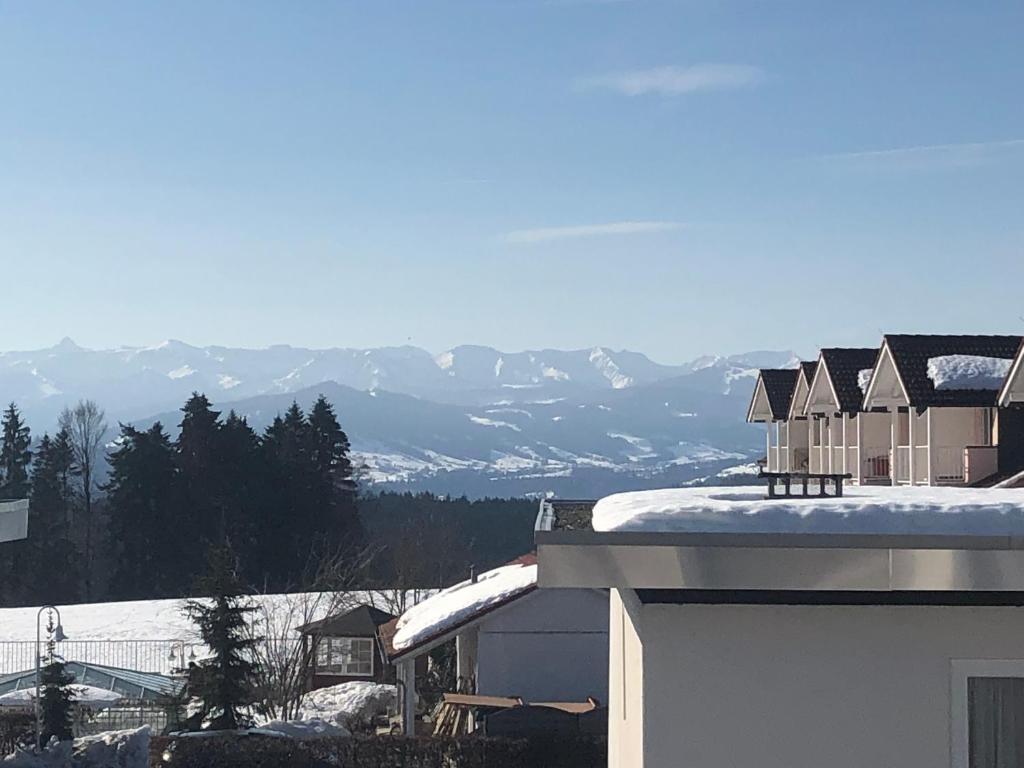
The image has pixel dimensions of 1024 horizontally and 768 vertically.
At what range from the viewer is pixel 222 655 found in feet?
76.2

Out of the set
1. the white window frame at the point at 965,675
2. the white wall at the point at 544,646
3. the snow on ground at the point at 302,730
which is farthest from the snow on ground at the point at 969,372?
the white window frame at the point at 965,675

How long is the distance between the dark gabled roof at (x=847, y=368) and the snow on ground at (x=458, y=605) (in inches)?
277

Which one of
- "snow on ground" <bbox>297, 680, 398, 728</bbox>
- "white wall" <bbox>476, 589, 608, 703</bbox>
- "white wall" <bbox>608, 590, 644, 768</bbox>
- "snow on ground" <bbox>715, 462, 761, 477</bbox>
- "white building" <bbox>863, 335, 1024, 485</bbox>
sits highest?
"white building" <bbox>863, 335, 1024, 485</bbox>

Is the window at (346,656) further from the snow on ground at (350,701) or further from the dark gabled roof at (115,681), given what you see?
the dark gabled roof at (115,681)

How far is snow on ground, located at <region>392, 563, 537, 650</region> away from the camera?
22078 millimetres

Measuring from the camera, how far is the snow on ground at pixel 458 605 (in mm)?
22078

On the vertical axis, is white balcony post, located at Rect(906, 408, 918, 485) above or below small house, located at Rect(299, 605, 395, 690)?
above

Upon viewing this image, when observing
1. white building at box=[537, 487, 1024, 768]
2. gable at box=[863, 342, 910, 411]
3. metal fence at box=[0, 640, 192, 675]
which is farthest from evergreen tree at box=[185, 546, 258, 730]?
white building at box=[537, 487, 1024, 768]

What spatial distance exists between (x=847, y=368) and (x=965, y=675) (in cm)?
2190

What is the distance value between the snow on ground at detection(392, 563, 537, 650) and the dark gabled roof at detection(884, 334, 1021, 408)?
7142 mm

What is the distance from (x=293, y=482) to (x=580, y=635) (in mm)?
33780

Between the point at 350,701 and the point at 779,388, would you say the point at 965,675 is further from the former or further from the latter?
the point at 779,388

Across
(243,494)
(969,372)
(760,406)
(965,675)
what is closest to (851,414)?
(969,372)

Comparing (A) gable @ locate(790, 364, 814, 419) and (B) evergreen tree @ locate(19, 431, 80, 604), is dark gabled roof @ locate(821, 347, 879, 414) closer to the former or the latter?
(A) gable @ locate(790, 364, 814, 419)
